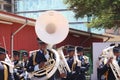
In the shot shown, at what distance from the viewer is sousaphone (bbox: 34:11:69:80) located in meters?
8.40

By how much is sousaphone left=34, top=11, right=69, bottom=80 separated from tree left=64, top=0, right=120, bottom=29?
11.3 meters

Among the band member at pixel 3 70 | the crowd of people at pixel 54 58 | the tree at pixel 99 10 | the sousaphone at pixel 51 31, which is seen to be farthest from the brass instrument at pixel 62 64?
the tree at pixel 99 10

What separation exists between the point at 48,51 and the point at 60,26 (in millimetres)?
689

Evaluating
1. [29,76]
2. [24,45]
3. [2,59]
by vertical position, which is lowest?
[24,45]

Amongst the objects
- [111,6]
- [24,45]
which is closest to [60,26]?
[24,45]

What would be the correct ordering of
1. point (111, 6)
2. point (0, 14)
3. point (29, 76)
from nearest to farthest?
point (29, 76), point (0, 14), point (111, 6)

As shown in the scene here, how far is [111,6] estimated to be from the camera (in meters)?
20.7

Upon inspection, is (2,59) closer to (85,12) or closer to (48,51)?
(48,51)

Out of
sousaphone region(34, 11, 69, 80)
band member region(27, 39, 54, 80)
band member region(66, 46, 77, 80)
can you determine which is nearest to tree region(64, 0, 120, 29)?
band member region(66, 46, 77, 80)

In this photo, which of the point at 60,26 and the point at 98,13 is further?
the point at 98,13

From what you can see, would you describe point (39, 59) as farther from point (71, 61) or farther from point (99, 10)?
point (99, 10)

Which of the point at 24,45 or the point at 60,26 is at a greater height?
the point at 60,26

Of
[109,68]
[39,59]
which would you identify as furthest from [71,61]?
[39,59]

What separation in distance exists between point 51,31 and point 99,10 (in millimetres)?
12473
